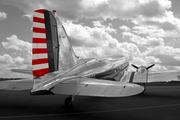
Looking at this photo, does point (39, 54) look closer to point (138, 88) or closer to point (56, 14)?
point (56, 14)

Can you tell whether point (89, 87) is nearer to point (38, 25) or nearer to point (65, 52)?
point (65, 52)

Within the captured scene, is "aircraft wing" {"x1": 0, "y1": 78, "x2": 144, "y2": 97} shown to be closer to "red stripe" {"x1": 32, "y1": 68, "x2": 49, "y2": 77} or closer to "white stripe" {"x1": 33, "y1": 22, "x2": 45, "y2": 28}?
"red stripe" {"x1": 32, "y1": 68, "x2": 49, "y2": 77}

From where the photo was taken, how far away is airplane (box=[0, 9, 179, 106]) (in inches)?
271

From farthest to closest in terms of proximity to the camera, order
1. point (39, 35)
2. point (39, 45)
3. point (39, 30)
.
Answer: point (39, 30) → point (39, 35) → point (39, 45)

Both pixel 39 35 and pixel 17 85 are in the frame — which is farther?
pixel 39 35

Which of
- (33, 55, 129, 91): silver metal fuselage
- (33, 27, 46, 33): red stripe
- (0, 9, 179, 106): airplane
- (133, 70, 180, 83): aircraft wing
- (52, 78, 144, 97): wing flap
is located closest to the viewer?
(52, 78, 144, 97): wing flap

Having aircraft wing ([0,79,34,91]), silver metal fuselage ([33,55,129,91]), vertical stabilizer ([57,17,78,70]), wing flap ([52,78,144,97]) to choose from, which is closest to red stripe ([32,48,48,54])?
vertical stabilizer ([57,17,78,70])

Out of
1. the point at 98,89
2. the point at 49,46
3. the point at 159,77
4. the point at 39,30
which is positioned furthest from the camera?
the point at 159,77

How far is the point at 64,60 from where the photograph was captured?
1060 cm

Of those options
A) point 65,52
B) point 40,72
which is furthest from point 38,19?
point 40,72

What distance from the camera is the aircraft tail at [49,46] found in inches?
362

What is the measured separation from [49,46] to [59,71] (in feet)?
4.81

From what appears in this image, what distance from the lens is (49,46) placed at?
996 centimetres

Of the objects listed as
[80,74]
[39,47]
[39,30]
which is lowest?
[80,74]
